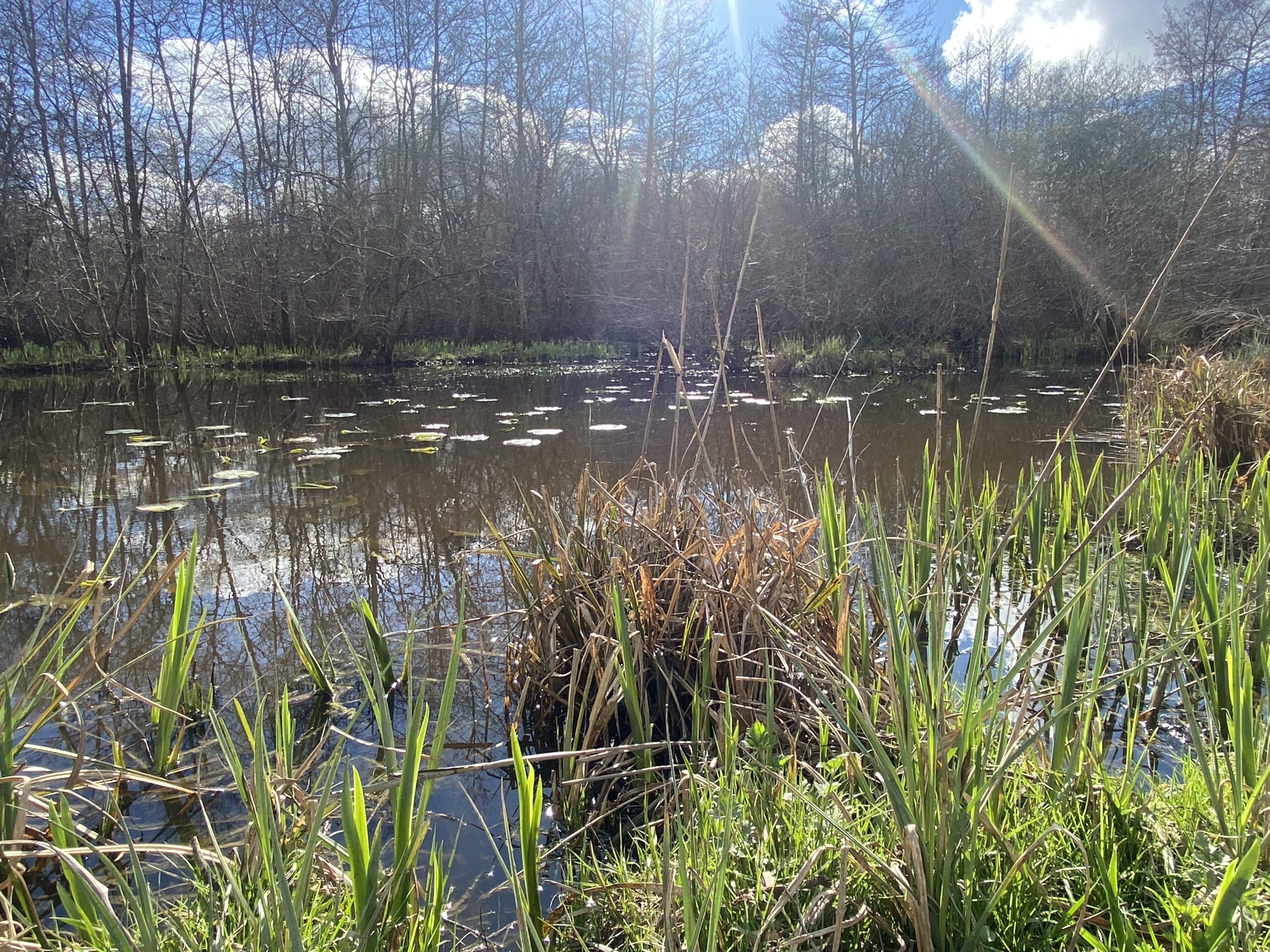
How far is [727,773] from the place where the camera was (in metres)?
1.26

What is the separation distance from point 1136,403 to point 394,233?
1222 cm

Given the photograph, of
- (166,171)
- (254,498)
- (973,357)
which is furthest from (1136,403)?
(166,171)

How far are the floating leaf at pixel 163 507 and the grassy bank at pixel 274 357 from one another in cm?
983

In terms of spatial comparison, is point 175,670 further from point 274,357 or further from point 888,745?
A: point 274,357

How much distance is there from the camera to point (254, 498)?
4363mm

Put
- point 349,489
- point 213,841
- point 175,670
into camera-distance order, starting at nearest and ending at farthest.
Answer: point 213,841, point 175,670, point 349,489

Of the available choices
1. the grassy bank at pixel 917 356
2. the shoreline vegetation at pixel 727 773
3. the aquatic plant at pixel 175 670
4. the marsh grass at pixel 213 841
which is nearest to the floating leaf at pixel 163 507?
the shoreline vegetation at pixel 727 773

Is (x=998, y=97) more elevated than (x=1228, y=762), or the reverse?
(x=998, y=97)

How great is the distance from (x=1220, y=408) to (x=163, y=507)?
5.52 metres

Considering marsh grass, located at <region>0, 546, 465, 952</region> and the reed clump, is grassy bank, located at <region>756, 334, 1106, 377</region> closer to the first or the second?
the reed clump

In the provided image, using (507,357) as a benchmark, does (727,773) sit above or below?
below

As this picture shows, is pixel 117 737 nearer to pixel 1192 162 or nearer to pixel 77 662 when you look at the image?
pixel 77 662

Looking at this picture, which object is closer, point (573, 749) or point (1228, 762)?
point (1228, 762)

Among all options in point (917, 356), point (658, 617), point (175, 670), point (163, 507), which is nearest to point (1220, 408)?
point (658, 617)
